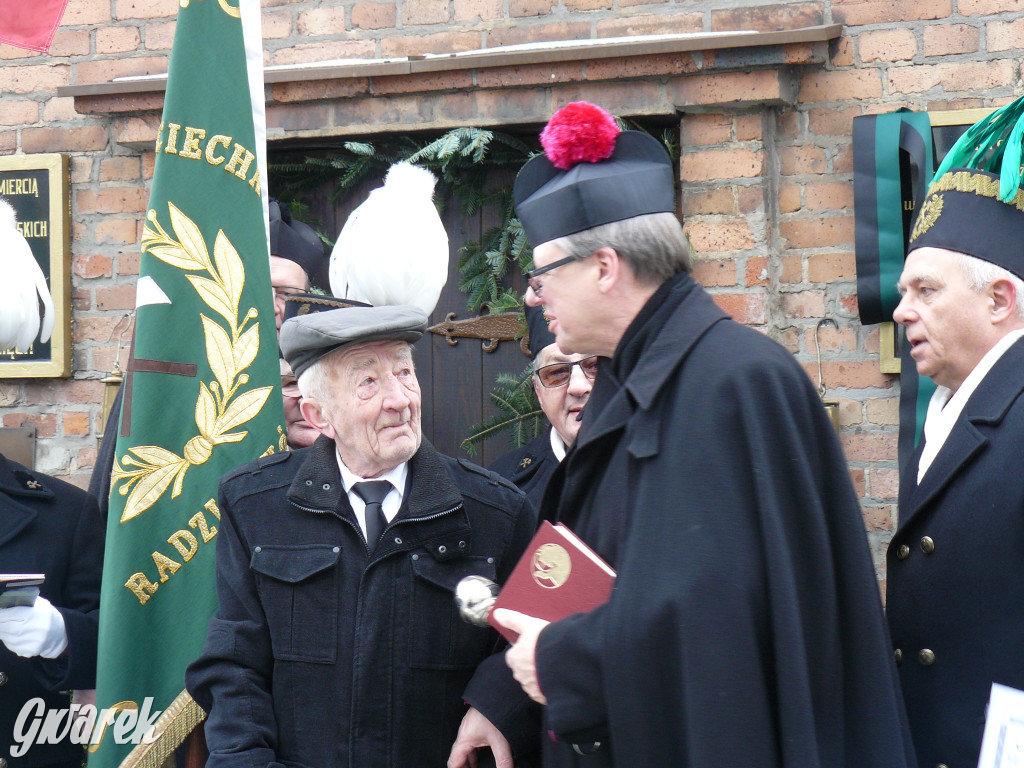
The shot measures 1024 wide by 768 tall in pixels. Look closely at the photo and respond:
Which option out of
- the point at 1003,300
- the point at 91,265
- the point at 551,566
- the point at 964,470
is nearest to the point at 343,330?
the point at 551,566

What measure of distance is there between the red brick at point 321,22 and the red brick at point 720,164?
4.28 feet

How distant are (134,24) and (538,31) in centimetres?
148

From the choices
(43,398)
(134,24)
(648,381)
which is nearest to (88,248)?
(43,398)

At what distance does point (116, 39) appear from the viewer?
396 centimetres

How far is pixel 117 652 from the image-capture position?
2.47 m

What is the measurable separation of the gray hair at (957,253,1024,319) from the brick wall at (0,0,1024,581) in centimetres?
113

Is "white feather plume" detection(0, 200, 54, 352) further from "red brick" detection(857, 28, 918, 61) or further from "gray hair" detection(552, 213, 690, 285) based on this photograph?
"red brick" detection(857, 28, 918, 61)

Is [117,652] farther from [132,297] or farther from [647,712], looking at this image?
[132,297]

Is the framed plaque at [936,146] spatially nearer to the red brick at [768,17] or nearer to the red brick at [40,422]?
the red brick at [768,17]

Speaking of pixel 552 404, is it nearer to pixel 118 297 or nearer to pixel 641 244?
pixel 641 244

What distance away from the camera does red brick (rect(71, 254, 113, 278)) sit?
396 cm

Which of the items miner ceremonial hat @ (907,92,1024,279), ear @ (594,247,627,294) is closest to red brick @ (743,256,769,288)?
miner ceremonial hat @ (907,92,1024,279)

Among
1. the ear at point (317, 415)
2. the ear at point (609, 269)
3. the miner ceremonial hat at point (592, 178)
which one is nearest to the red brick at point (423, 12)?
the ear at point (317, 415)

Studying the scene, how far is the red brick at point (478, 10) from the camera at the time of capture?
3686mm
